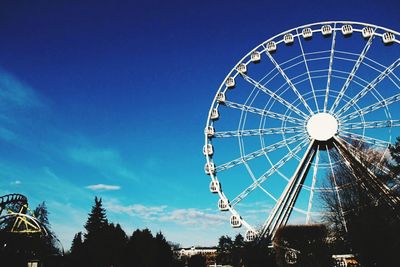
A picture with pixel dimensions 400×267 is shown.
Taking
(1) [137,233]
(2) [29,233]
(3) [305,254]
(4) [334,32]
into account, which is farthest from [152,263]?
(4) [334,32]

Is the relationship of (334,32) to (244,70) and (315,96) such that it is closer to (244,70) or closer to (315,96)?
(315,96)

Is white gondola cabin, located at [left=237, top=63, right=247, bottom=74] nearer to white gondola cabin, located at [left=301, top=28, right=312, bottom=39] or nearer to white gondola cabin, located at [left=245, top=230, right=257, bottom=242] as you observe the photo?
white gondola cabin, located at [left=301, top=28, right=312, bottom=39]

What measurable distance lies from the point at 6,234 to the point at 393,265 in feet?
A: 84.7

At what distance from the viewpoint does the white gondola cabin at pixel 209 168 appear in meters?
30.5

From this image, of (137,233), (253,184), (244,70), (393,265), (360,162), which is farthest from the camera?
(137,233)

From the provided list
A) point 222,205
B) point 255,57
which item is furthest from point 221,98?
point 222,205

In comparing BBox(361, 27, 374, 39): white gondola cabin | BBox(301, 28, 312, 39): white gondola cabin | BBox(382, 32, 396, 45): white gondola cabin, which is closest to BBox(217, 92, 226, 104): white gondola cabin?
BBox(301, 28, 312, 39): white gondola cabin

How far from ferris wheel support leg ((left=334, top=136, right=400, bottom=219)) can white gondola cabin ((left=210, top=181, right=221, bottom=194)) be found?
918 cm

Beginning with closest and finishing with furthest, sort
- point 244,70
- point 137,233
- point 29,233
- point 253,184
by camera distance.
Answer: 1. point 253,184
2. point 244,70
3. point 29,233
4. point 137,233

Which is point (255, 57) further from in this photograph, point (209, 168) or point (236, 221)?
point (236, 221)

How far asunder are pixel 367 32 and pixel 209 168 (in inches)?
613

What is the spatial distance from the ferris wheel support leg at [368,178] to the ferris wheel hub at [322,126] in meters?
0.64

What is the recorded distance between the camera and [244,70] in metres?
32.4

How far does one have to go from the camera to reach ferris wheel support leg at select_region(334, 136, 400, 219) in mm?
25531
